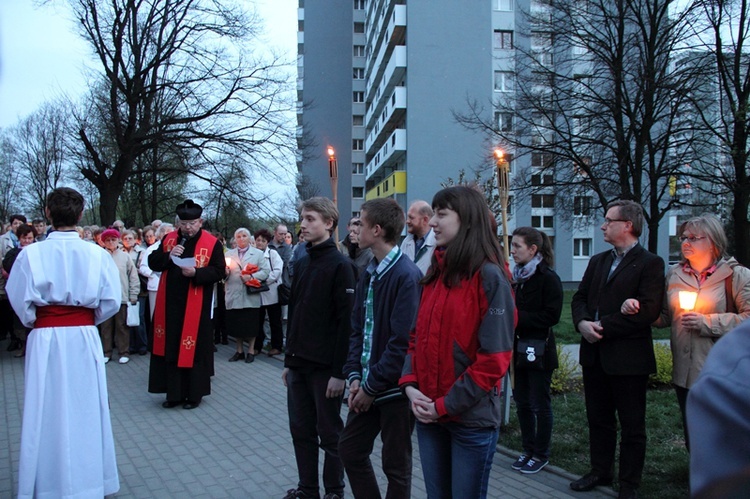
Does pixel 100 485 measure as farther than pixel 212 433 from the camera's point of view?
No

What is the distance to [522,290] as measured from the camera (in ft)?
17.5

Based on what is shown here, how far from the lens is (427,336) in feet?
9.66

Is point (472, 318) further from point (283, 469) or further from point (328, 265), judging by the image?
point (283, 469)

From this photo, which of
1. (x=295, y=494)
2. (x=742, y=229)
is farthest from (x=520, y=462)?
(x=742, y=229)

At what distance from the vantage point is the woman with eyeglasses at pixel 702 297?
4.17 metres

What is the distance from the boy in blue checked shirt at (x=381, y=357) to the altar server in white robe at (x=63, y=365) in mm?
2101

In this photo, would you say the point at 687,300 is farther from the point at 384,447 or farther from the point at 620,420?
the point at 384,447

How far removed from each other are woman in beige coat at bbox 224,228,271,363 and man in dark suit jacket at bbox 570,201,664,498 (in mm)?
6581

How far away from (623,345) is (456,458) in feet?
6.78

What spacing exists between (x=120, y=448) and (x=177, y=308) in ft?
6.32

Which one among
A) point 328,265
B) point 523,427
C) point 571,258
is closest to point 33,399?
point 328,265

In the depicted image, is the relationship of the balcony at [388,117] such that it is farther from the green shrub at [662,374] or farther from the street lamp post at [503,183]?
the street lamp post at [503,183]

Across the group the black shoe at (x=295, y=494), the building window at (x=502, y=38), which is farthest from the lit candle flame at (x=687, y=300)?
the building window at (x=502, y=38)

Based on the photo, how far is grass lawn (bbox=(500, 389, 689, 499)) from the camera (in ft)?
15.7
